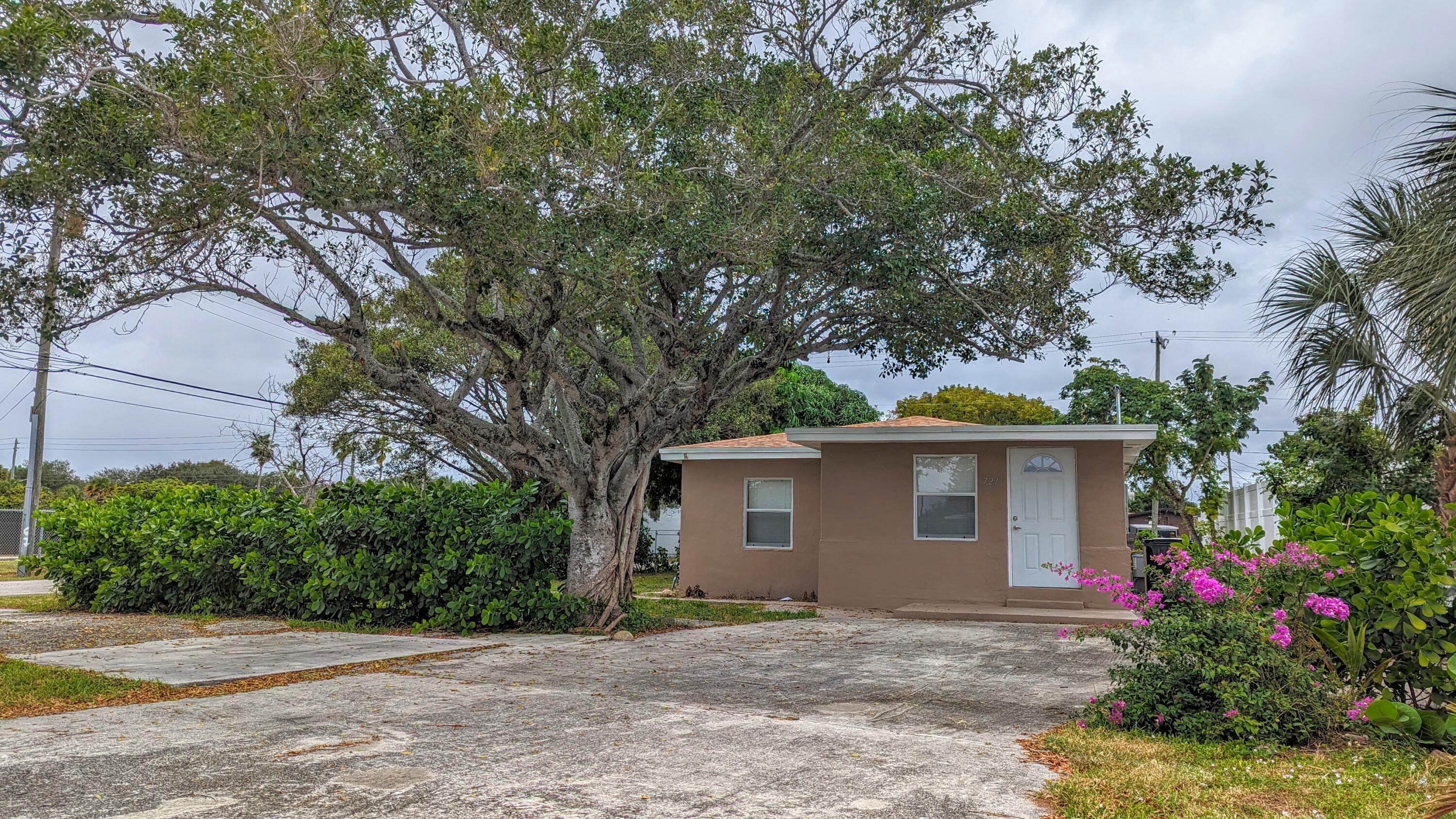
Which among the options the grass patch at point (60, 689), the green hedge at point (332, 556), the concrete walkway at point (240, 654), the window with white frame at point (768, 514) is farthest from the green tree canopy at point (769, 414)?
the grass patch at point (60, 689)

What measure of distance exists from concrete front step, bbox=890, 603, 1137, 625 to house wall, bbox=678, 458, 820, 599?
2544mm

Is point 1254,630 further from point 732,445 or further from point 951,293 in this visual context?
point 732,445

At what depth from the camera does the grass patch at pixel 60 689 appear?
5.73 metres

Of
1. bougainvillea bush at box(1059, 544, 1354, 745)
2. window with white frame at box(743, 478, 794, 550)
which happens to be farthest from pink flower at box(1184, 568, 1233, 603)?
window with white frame at box(743, 478, 794, 550)

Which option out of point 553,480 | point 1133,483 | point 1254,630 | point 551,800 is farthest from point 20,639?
point 1133,483

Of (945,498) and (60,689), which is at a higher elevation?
(945,498)

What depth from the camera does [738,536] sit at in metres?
15.8

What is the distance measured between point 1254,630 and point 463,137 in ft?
21.0

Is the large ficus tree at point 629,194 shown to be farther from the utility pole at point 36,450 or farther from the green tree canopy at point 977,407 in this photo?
the green tree canopy at point 977,407

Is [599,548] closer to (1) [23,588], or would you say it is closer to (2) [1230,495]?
(1) [23,588]

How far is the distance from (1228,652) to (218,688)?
6392 mm

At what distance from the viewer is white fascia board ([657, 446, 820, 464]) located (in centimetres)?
1533

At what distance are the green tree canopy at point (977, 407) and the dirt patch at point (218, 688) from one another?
91.3ft

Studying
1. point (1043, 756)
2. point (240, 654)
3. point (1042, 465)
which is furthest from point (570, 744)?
point (1042, 465)
